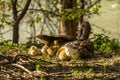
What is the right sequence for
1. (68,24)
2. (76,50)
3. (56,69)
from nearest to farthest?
(56,69)
(76,50)
(68,24)

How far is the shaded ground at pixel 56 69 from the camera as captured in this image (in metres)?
5.38

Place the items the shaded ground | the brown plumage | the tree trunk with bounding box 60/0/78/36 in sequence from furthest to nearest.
A: the tree trunk with bounding box 60/0/78/36, the brown plumage, the shaded ground

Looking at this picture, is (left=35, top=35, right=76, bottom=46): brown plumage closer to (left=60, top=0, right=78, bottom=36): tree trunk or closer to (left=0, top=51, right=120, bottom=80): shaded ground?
(left=0, top=51, right=120, bottom=80): shaded ground

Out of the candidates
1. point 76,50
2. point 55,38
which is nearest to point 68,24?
point 55,38

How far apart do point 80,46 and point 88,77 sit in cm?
138

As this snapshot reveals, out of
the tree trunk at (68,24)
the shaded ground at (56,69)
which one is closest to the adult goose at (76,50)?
the shaded ground at (56,69)

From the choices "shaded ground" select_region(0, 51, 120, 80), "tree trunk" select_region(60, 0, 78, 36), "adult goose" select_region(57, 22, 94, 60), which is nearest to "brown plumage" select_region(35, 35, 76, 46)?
"adult goose" select_region(57, 22, 94, 60)

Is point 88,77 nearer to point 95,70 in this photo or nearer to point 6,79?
point 95,70

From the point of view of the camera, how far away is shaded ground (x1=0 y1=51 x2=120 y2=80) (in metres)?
5.38

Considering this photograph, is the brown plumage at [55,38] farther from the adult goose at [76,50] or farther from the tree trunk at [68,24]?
the tree trunk at [68,24]

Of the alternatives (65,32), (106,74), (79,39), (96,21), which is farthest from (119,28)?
(106,74)

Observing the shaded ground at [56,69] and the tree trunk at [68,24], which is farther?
the tree trunk at [68,24]

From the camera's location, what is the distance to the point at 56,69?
5.92 m

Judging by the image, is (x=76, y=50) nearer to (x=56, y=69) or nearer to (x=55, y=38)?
(x=55, y=38)
